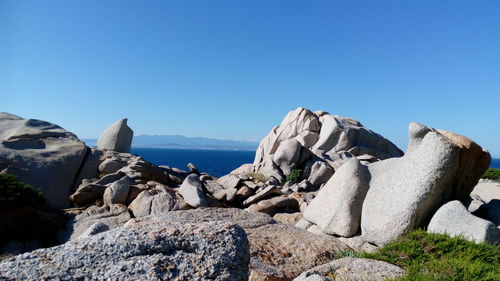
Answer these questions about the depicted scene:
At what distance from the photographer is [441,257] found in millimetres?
7988

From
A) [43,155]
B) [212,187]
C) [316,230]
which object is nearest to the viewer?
[316,230]

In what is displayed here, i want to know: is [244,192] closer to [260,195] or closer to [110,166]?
[260,195]

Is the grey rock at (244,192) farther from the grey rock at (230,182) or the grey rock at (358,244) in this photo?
the grey rock at (358,244)

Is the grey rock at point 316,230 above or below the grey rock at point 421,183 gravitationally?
below

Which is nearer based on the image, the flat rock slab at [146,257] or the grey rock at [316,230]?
the flat rock slab at [146,257]

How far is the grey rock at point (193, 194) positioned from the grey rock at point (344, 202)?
4919 mm

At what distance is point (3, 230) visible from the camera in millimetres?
14461

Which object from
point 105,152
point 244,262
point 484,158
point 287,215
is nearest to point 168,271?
point 244,262

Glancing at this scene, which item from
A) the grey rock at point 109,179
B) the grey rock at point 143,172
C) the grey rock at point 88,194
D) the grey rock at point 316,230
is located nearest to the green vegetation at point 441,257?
the grey rock at point 316,230

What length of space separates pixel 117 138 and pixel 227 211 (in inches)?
527

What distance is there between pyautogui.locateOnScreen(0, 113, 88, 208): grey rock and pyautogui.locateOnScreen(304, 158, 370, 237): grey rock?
12289mm

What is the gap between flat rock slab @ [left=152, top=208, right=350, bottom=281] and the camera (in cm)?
805

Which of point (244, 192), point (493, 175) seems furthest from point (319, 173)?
point (493, 175)

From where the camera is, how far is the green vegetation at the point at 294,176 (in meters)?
24.6
